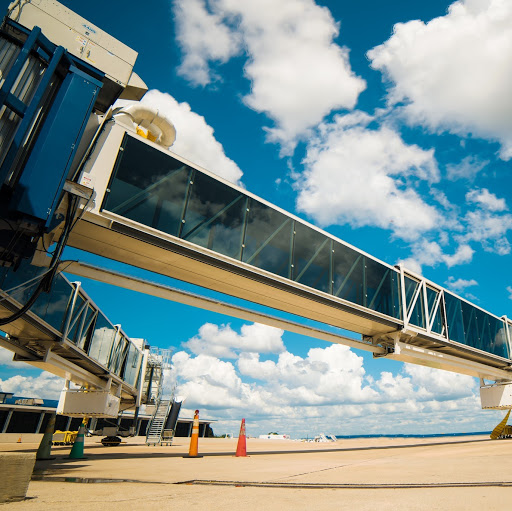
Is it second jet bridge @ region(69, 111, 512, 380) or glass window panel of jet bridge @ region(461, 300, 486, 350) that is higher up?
glass window panel of jet bridge @ region(461, 300, 486, 350)

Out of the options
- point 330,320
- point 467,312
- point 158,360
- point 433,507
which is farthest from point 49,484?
point 158,360

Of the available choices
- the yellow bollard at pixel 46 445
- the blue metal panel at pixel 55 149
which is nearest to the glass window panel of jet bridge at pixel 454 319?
the yellow bollard at pixel 46 445

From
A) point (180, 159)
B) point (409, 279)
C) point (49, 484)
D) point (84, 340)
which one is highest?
point (409, 279)

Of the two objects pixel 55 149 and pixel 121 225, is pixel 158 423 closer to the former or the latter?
pixel 121 225

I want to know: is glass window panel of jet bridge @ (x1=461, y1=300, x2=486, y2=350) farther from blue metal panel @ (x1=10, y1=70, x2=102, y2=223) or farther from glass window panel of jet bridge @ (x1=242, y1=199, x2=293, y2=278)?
blue metal panel @ (x1=10, y1=70, x2=102, y2=223)

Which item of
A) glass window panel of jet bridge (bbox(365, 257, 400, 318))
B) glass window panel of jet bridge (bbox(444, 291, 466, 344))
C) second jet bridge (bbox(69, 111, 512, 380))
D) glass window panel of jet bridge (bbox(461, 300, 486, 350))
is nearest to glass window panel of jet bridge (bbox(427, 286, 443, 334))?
second jet bridge (bbox(69, 111, 512, 380))

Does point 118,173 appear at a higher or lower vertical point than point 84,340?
higher

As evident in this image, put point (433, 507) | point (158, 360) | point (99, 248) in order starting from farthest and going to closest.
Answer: point (158, 360) < point (99, 248) < point (433, 507)

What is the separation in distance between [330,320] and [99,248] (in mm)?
10282

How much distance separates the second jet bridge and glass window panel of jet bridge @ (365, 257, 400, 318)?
0.05 m

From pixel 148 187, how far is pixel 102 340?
43.1ft

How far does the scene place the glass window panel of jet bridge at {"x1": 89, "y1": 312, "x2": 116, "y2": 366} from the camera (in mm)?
18906

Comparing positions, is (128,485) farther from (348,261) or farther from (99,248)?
(348,261)

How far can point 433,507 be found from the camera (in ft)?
11.1
